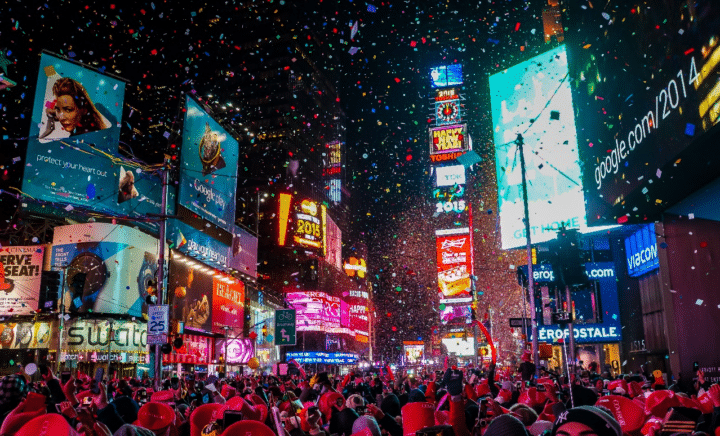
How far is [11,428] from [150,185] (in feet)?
127

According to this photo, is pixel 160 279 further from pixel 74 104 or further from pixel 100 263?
pixel 74 104

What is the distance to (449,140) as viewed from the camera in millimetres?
94438

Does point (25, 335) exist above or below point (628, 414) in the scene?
above

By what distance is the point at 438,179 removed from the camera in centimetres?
9244

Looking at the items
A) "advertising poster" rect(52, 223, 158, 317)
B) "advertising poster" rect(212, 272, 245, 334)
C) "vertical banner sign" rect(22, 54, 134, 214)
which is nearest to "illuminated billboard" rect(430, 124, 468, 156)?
"advertising poster" rect(212, 272, 245, 334)

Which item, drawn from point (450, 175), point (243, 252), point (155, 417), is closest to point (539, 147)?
point (155, 417)

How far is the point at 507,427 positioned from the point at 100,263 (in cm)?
3708

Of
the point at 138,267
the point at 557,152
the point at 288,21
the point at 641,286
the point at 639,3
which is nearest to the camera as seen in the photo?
the point at 639,3

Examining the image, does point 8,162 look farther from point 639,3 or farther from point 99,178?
point 639,3

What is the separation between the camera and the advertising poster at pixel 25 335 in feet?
113

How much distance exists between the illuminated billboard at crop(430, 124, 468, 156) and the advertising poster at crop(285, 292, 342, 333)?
3115 cm

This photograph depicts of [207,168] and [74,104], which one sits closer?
[74,104]

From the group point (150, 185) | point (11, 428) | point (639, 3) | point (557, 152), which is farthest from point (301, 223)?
point (11, 428)

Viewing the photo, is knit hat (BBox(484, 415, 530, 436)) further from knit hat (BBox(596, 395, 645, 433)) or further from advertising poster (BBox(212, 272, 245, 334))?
advertising poster (BBox(212, 272, 245, 334))
